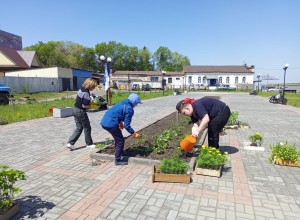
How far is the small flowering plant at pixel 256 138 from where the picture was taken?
6234mm

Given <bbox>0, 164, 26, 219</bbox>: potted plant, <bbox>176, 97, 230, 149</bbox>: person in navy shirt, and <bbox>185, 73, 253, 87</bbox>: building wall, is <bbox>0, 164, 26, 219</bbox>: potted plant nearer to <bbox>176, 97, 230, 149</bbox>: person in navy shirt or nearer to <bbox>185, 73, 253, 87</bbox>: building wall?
<bbox>176, 97, 230, 149</bbox>: person in navy shirt

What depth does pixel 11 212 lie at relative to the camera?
301cm

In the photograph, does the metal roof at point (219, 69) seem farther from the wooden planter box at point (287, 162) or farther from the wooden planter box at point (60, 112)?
the wooden planter box at point (287, 162)

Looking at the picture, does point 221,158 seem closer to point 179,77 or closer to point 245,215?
point 245,215

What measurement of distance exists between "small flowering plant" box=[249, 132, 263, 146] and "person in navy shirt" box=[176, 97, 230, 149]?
5.31ft

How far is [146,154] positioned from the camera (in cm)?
543

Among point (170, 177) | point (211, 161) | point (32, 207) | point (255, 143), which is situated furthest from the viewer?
point (255, 143)

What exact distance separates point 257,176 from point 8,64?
43.4m

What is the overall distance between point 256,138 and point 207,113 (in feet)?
7.85

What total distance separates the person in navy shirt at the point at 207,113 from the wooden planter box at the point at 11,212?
308 cm

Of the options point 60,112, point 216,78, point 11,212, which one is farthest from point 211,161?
point 216,78

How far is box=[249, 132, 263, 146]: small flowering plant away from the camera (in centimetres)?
623

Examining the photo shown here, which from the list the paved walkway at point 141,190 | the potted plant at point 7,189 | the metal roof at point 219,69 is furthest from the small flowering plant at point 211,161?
the metal roof at point 219,69

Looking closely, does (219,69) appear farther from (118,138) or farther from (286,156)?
(118,138)
